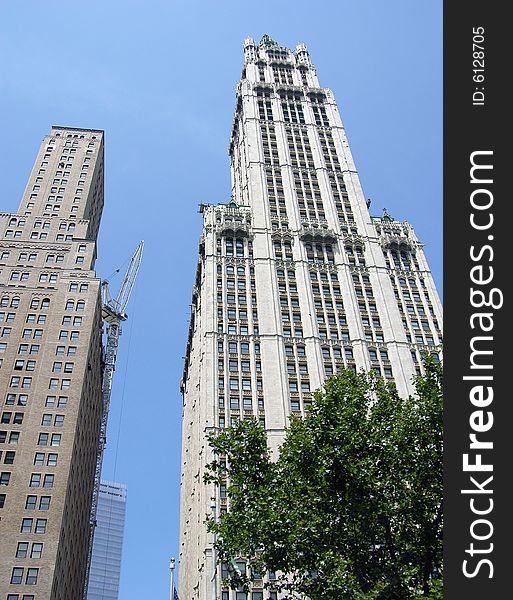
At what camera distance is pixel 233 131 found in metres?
122

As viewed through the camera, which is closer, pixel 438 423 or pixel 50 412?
pixel 438 423

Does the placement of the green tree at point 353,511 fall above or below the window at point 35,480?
below

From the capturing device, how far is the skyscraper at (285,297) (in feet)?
226

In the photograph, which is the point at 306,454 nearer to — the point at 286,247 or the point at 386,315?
the point at 386,315

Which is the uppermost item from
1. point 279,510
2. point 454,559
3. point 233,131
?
point 233,131

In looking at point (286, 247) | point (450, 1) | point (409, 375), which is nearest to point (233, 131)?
point (286, 247)

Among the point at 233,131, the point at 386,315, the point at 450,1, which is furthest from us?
the point at 233,131

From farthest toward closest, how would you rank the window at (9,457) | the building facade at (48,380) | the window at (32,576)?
1. the window at (9,457)
2. the building facade at (48,380)
3. the window at (32,576)

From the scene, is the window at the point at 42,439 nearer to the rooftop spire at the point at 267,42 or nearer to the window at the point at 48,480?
the window at the point at 48,480

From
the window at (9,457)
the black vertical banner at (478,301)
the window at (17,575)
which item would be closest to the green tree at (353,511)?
the black vertical banner at (478,301)

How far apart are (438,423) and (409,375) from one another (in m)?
43.5

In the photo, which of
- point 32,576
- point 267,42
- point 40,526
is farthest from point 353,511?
point 267,42

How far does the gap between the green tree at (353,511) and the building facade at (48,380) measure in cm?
4093

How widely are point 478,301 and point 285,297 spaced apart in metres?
66.5
